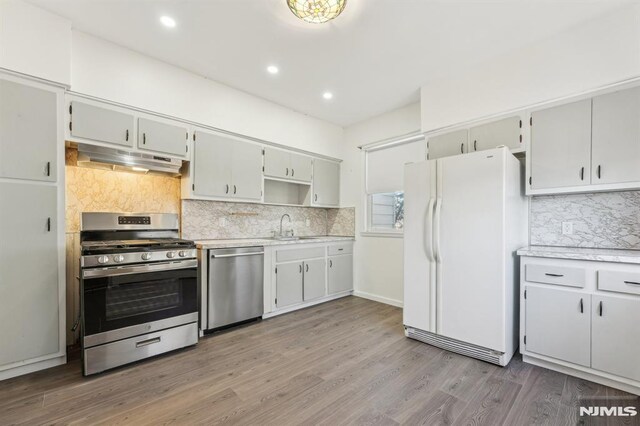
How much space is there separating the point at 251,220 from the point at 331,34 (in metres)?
2.56

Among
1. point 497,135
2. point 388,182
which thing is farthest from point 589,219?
point 388,182

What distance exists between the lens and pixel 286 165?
4.21 m

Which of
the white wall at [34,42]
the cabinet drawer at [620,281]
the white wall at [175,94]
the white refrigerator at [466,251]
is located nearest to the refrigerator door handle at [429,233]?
the white refrigerator at [466,251]

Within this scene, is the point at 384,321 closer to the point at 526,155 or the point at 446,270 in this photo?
the point at 446,270

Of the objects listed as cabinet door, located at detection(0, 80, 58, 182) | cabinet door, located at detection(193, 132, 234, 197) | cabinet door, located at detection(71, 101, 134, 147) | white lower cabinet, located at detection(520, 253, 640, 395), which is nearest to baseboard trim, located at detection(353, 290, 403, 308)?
white lower cabinet, located at detection(520, 253, 640, 395)

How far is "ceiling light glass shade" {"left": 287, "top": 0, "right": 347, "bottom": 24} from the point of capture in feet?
6.72

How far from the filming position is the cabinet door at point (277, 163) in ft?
13.0

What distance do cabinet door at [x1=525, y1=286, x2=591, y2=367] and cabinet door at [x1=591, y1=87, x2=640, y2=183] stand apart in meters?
1.02

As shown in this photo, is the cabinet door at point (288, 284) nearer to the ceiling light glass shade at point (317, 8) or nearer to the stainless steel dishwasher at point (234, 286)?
the stainless steel dishwasher at point (234, 286)

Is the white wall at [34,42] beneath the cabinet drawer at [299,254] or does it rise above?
above

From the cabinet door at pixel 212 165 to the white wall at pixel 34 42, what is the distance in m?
1.23

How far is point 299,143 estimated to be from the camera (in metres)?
4.32

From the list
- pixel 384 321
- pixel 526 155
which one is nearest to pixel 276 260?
pixel 384 321

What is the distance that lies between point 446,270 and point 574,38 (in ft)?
7.53
